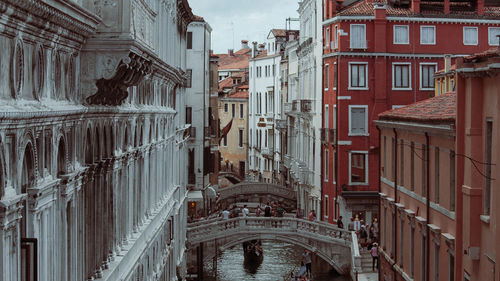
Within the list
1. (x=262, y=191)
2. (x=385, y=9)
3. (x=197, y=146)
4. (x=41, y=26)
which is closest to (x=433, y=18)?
(x=385, y=9)

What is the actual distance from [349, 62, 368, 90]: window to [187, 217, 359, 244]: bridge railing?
8517 millimetres

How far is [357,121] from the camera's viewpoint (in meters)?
49.2

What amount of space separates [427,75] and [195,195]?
14132mm

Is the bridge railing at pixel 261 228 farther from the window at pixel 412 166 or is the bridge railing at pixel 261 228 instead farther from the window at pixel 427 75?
the window at pixel 412 166

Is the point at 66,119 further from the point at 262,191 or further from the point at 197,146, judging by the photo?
the point at 262,191

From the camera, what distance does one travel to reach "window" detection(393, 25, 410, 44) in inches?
1932

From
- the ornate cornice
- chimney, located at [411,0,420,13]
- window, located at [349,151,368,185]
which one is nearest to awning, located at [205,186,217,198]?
window, located at [349,151,368,185]

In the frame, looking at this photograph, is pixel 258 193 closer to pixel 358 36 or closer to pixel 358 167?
pixel 358 167

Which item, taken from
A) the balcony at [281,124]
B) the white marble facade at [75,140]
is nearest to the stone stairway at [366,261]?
the white marble facade at [75,140]

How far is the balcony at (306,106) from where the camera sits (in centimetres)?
5600

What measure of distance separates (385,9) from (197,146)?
14.8 metres

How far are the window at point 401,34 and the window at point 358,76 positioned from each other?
210 cm

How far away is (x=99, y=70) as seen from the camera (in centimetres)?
1586

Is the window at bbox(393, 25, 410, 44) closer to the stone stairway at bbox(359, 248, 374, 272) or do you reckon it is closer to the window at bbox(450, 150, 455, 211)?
the stone stairway at bbox(359, 248, 374, 272)
